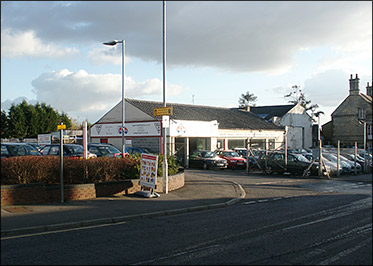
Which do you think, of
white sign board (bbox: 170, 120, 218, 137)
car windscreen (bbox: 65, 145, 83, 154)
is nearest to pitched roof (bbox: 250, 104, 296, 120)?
white sign board (bbox: 170, 120, 218, 137)

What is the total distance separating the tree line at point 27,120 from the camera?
170ft

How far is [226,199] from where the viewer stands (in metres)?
13.7

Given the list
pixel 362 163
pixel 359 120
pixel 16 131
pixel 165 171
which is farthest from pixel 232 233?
pixel 359 120

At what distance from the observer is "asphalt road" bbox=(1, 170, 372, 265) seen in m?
6.52

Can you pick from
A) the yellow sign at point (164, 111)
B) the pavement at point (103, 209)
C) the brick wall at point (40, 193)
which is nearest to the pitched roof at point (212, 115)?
the yellow sign at point (164, 111)

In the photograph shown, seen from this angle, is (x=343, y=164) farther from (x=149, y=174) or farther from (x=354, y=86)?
(x=354, y=86)

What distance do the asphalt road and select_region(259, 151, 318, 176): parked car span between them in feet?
38.1

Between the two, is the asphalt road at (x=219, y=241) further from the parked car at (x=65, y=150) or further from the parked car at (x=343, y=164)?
the parked car at (x=343, y=164)

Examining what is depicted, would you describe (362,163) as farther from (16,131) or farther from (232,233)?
(16,131)

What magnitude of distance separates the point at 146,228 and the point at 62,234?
190 cm

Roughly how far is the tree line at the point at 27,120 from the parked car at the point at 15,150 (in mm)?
37634

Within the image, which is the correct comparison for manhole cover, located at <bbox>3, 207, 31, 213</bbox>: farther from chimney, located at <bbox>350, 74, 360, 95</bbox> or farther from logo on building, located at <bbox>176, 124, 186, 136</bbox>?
chimney, located at <bbox>350, 74, 360, 95</bbox>

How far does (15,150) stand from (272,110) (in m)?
48.5

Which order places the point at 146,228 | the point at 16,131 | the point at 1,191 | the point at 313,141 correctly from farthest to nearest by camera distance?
the point at 313,141 < the point at 16,131 < the point at 1,191 < the point at 146,228
